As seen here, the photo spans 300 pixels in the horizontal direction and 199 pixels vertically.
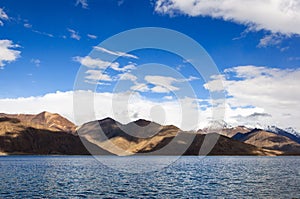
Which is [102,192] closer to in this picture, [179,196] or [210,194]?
[179,196]

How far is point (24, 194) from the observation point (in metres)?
67.1

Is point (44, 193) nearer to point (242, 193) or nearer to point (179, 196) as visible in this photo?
point (179, 196)

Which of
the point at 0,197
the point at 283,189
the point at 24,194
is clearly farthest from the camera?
the point at 283,189

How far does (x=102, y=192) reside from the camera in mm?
69812

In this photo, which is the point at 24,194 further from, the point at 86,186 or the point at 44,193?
the point at 86,186

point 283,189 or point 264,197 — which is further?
point 283,189

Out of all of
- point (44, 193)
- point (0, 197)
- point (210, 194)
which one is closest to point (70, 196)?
point (44, 193)

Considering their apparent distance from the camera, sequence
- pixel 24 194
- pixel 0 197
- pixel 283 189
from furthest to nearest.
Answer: pixel 283 189 < pixel 24 194 < pixel 0 197

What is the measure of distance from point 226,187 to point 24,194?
45.3 meters

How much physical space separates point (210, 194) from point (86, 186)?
1177 inches

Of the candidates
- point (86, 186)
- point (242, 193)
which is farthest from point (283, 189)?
point (86, 186)

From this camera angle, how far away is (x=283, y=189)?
7569cm

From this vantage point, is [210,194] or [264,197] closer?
[264,197]

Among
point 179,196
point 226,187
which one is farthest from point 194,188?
point 179,196
